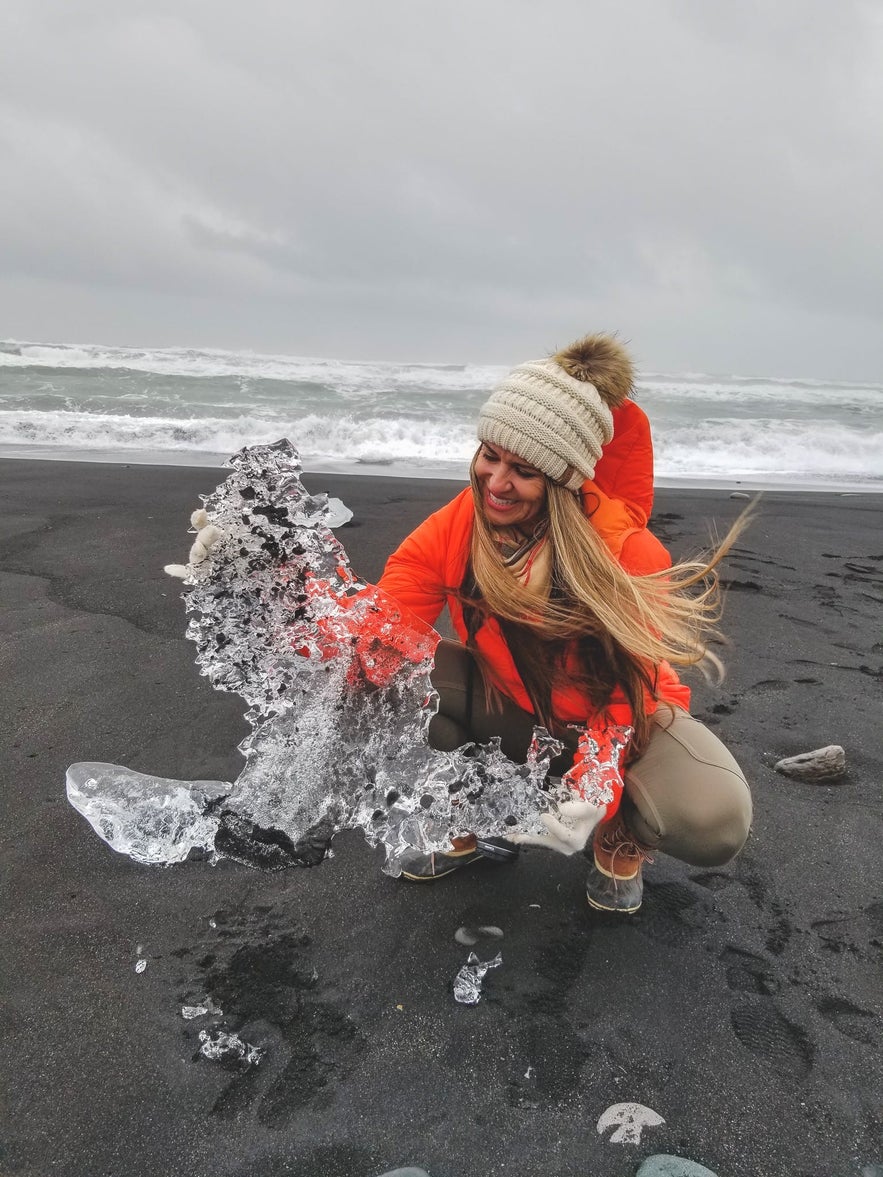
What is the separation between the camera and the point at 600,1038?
5.40 ft

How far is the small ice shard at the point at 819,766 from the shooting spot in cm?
260

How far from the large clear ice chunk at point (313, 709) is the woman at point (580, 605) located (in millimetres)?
118

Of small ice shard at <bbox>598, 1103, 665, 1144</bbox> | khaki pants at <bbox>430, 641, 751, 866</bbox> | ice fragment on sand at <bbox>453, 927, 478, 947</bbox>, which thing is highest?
khaki pants at <bbox>430, 641, 751, 866</bbox>

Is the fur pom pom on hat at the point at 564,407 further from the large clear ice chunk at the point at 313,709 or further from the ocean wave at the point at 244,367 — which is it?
the ocean wave at the point at 244,367

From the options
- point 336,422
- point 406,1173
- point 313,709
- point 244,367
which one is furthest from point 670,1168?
point 244,367

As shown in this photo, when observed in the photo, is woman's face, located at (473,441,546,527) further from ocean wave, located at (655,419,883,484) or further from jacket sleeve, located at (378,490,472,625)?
ocean wave, located at (655,419,883,484)

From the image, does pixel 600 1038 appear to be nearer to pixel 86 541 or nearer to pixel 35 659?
pixel 35 659

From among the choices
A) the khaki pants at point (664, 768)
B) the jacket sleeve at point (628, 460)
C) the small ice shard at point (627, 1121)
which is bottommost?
the small ice shard at point (627, 1121)

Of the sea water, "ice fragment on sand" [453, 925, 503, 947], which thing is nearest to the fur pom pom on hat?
"ice fragment on sand" [453, 925, 503, 947]

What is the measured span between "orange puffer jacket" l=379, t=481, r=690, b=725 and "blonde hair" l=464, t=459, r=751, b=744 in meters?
0.06

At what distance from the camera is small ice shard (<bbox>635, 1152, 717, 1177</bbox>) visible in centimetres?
135

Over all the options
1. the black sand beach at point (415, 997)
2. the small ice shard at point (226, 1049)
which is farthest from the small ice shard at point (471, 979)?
the small ice shard at point (226, 1049)

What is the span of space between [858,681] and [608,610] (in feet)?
7.58

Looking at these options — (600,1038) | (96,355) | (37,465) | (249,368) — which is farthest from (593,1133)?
(96,355)
